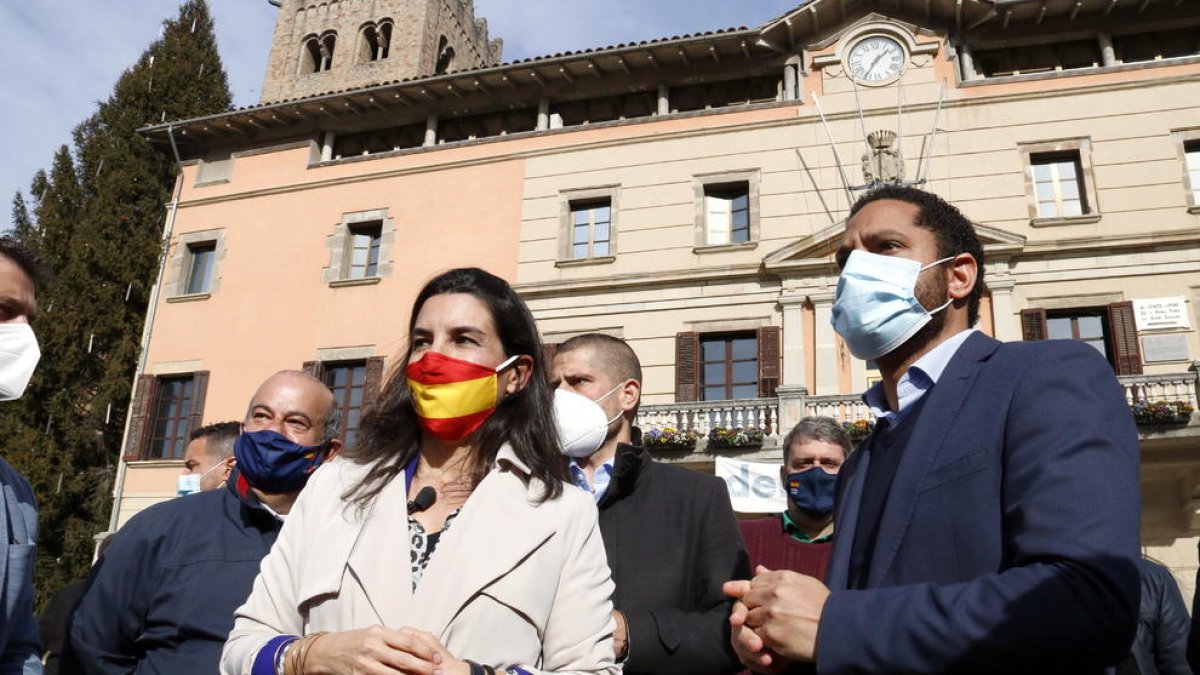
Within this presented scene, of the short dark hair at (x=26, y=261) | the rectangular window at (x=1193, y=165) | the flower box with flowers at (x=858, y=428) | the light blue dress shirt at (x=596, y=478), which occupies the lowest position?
the light blue dress shirt at (x=596, y=478)

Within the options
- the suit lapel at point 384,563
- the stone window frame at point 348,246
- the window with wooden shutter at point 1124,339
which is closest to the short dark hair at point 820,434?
the suit lapel at point 384,563

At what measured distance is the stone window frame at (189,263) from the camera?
20188 millimetres

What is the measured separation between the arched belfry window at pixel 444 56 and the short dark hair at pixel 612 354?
3261 cm

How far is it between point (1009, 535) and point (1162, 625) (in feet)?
A: 13.7

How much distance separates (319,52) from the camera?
3391cm

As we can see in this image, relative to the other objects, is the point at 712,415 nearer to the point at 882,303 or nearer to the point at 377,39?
the point at 882,303

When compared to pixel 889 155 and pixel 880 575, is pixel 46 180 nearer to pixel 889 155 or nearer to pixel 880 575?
pixel 889 155

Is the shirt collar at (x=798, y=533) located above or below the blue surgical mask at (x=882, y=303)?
below

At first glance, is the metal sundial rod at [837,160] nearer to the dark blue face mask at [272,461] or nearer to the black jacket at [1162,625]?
the black jacket at [1162,625]

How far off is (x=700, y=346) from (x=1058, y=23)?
30.3 ft

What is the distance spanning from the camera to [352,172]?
1988 centimetres

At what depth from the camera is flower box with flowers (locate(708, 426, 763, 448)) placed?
572 inches

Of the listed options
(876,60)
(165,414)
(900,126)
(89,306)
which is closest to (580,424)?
(900,126)

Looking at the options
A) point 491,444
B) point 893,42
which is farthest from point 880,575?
point 893,42
